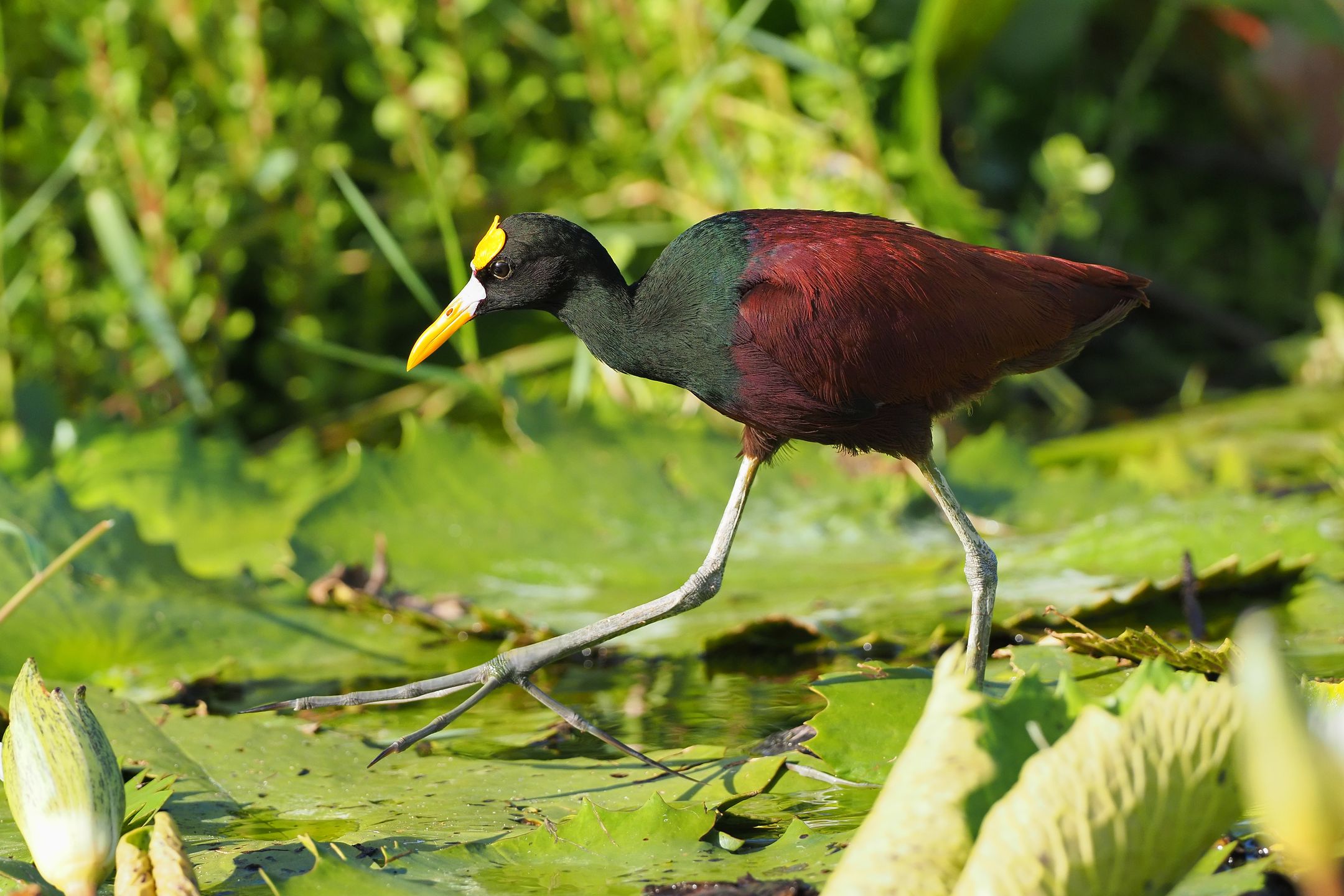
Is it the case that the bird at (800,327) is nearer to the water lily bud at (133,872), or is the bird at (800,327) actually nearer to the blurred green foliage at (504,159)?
the water lily bud at (133,872)

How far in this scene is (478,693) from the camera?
5.83 ft

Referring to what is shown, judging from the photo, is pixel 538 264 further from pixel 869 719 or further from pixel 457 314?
pixel 869 719

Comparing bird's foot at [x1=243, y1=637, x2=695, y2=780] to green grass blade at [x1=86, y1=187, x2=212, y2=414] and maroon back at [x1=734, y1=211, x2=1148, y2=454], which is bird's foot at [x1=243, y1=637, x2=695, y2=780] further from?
green grass blade at [x1=86, y1=187, x2=212, y2=414]

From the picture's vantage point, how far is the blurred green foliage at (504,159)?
3.29 meters

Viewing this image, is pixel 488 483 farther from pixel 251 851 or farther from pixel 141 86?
pixel 141 86

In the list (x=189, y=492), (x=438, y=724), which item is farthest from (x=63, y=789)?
(x=189, y=492)

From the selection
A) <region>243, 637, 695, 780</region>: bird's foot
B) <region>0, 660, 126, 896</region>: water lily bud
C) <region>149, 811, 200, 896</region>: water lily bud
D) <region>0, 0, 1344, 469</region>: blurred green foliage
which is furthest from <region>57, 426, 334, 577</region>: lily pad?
<region>149, 811, 200, 896</region>: water lily bud

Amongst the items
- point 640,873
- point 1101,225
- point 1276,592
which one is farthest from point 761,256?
point 1101,225

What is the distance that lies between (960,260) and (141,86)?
7.55 ft

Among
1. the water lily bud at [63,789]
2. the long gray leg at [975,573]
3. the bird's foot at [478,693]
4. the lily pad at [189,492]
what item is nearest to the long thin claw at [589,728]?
the bird's foot at [478,693]

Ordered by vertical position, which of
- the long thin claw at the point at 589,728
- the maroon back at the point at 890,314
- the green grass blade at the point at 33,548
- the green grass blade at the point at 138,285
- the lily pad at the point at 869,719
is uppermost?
the maroon back at the point at 890,314

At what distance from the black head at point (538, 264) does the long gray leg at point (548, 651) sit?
34cm

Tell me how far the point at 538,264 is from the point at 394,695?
2.02 feet

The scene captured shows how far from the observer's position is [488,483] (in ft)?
8.31
